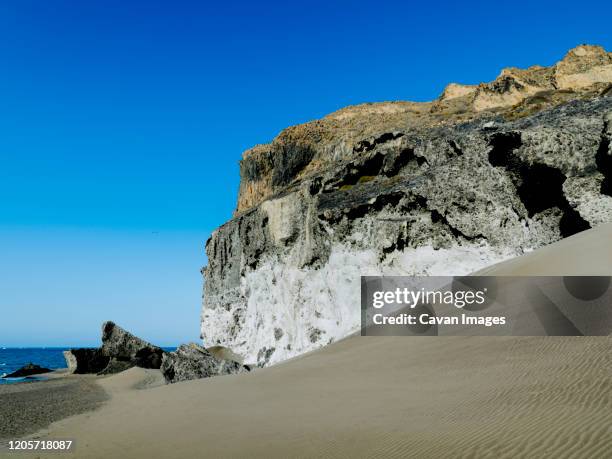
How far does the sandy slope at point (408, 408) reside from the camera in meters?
7.05

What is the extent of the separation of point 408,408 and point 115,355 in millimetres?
39036

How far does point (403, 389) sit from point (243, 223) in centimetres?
3132

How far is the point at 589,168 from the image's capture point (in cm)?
2450

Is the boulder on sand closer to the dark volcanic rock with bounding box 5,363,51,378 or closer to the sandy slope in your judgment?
the dark volcanic rock with bounding box 5,363,51,378

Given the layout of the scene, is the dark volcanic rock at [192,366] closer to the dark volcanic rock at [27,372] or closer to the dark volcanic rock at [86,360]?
the dark volcanic rock at [86,360]

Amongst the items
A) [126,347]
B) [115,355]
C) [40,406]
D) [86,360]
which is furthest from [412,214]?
[86,360]

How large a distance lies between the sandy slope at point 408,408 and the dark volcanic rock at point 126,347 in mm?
26433

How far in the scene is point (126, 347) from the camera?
42.9 meters

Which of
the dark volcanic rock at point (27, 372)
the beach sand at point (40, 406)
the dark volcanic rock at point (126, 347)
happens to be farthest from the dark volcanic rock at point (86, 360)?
the beach sand at point (40, 406)

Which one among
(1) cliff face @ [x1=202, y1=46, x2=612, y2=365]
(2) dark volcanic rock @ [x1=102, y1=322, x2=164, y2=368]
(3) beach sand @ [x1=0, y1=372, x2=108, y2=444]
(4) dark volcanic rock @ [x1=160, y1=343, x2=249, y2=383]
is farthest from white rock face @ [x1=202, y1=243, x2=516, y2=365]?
(3) beach sand @ [x1=0, y1=372, x2=108, y2=444]

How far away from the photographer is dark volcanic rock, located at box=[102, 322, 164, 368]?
4222cm

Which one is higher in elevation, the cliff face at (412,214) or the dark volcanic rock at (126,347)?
the cliff face at (412,214)

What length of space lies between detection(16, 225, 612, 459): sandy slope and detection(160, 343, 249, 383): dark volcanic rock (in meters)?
8.90

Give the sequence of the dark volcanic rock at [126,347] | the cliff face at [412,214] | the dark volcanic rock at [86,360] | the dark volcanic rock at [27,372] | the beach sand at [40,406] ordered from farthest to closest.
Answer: the dark volcanic rock at [27,372]
the dark volcanic rock at [86,360]
the dark volcanic rock at [126,347]
the cliff face at [412,214]
the beach sand at [40,406]
